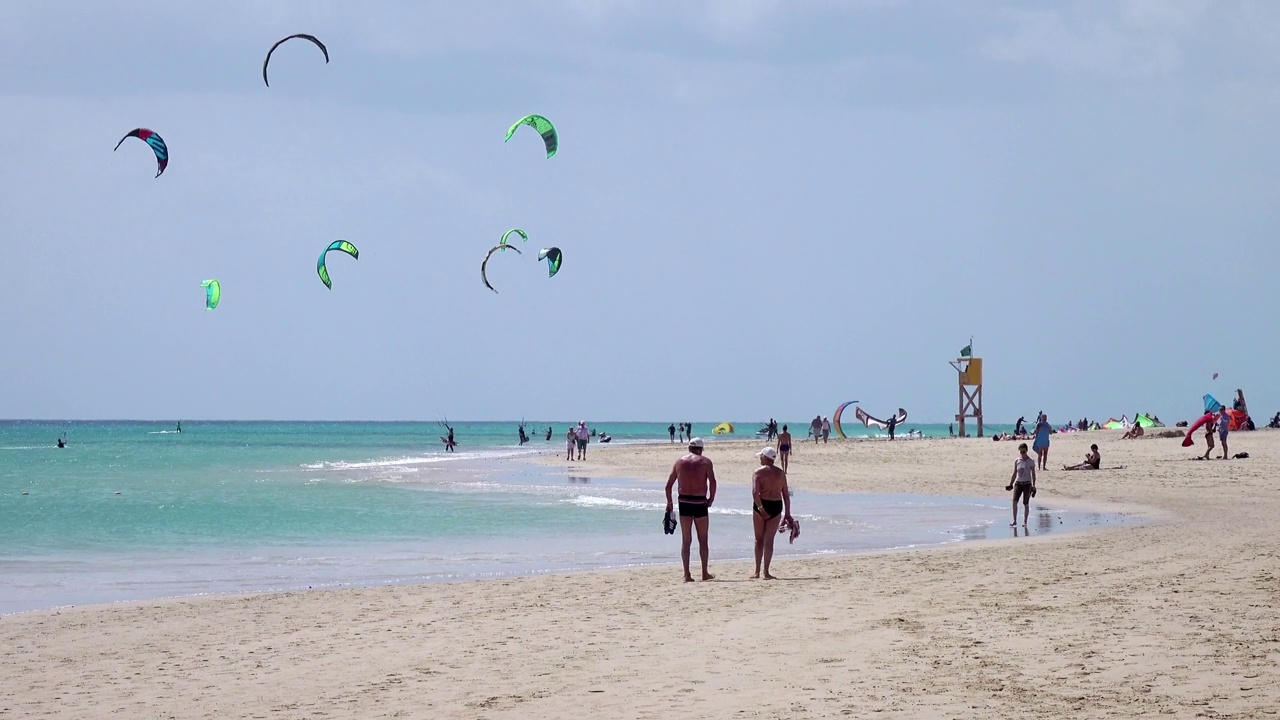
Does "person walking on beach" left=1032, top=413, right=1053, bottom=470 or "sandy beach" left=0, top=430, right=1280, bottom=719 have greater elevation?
"person walking on beach" left=1032, top=413, right=1053, bottom=470

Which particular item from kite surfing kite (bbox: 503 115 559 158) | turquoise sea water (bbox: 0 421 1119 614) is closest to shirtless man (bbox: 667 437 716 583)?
turquoise sea water (bbox: 0 421 1119 614)

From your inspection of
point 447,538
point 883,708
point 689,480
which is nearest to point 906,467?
point 447,538

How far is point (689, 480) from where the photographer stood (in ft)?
34.7

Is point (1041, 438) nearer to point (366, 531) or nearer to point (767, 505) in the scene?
point (366, 531)

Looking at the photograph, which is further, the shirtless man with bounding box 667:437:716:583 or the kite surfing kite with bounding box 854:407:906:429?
the kite surfing kite with bounding box 854:407:906:429

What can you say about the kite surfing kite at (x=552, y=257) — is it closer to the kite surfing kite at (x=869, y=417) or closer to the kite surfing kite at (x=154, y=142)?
the kite surfing kite at (x=154, y=142)

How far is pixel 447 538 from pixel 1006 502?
9.45 metres

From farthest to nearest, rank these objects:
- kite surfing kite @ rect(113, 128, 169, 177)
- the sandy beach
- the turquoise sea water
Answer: kite surfing kite @ rect(113, 128, 169, 177) < the turquoise sea water < the sandy beach

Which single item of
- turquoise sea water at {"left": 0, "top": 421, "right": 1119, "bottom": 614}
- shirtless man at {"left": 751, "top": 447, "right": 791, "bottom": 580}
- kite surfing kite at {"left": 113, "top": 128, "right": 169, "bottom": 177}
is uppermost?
kite surfing kite at {"left": 113, "top": 128, "right": 169, "bottom": 177}

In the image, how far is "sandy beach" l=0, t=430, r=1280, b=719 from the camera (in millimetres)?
5820

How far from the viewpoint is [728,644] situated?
7.25 meters

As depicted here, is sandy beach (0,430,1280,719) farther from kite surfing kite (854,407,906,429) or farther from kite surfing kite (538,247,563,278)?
kite surfing kite (854,407,906,429)

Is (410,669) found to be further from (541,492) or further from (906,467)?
(906,467)

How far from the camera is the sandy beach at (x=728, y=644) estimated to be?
582 cm
